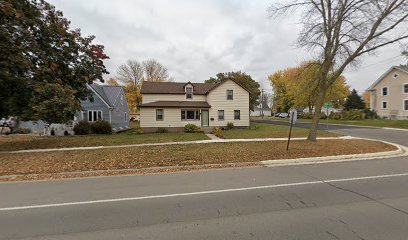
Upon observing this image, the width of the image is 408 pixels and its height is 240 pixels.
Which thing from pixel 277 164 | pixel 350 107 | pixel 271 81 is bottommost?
pixel 277 164

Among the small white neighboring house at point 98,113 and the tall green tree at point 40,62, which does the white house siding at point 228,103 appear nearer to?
the small white neighboring house at point 98,113

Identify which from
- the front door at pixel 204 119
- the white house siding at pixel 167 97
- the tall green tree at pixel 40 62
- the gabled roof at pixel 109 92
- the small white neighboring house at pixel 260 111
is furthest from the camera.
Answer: the small white neighboring house at pixel 260 111

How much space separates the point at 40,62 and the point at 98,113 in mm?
14657

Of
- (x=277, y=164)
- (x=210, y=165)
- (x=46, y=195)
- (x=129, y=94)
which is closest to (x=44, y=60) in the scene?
(x=46, y=195)

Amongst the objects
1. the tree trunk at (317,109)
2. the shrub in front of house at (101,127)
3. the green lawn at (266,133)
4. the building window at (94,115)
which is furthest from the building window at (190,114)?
the tree trunk at (317,109)

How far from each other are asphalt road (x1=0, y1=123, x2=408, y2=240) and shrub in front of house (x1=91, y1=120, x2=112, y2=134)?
1801 cm

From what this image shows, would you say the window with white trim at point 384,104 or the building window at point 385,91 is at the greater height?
the building window at point 385,91

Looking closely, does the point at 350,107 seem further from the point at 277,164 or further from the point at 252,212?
the point at 252,212

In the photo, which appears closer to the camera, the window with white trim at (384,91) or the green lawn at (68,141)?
the green lawn at (68,141)

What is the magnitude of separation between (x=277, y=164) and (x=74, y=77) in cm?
1353

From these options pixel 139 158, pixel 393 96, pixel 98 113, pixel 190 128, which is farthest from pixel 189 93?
pixel 393 96

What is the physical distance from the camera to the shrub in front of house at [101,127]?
968 inches

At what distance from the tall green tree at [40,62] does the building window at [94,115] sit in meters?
12.5

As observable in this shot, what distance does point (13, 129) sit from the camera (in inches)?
978
